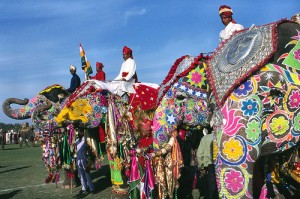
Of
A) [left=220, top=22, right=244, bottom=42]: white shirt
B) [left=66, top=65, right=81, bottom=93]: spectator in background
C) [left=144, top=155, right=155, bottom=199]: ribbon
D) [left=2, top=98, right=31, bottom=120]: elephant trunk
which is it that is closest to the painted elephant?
[left=220, top=22, right=244, bottom=42]: white shirt

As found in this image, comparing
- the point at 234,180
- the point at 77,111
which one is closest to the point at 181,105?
the point at 234,180

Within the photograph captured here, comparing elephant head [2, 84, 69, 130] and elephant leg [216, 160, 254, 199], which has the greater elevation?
elephant head [2, 84, 69, 130]

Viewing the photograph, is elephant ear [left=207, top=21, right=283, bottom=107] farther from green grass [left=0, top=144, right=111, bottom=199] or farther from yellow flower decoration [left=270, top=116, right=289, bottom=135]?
green grass [left=0, top=144, right=111, bottom=199]

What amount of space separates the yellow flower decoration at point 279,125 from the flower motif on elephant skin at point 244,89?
0.36 m

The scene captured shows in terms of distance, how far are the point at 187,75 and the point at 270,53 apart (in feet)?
5.06

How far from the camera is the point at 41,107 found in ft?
32.7

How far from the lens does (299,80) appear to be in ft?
12.1

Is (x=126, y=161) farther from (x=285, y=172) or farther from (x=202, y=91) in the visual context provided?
(x=285, y=172)

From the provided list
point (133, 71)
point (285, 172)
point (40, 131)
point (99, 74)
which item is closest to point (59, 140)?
point (40, 131)

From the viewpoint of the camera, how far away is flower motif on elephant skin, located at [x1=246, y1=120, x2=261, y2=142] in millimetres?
3523

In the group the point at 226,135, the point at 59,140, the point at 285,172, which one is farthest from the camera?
the point at 59,140

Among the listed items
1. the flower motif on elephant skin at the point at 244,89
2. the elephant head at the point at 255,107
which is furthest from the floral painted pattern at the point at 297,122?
the flower motif on elephant skin at the point at 244,89

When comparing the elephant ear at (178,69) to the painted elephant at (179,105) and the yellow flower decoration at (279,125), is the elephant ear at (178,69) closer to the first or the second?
the painted elephant at (179,105)

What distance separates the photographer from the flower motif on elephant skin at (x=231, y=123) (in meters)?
3.55
